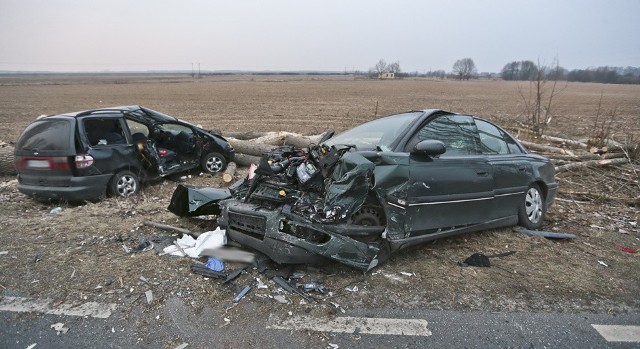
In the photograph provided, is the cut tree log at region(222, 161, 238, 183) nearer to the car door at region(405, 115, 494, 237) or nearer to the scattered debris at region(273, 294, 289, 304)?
the car door at region(405, 115, 494, 237)

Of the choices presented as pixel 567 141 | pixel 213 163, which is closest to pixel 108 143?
pixel 213 163

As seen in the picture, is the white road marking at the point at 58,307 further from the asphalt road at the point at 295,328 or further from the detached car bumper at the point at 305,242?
the detached car bumper at the point at 305,242

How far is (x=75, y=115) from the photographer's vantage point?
22.0 ft

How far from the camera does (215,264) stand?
4113 millimetres

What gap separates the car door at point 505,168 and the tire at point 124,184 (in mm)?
5629

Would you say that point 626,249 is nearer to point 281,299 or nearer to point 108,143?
point 281,299

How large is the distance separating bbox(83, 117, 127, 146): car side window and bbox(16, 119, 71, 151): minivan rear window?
1.03ft

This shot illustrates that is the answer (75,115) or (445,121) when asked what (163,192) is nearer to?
(75,115)

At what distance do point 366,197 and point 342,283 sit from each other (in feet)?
2.79

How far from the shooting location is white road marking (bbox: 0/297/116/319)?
11.0 ft

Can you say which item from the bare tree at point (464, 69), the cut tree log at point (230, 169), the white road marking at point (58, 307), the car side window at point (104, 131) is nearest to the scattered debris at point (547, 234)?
the white road marking at point (58, 307)

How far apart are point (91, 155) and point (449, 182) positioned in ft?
17.6

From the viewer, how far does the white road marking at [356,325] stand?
3.16m

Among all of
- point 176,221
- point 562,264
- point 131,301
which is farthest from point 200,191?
point 562,264
